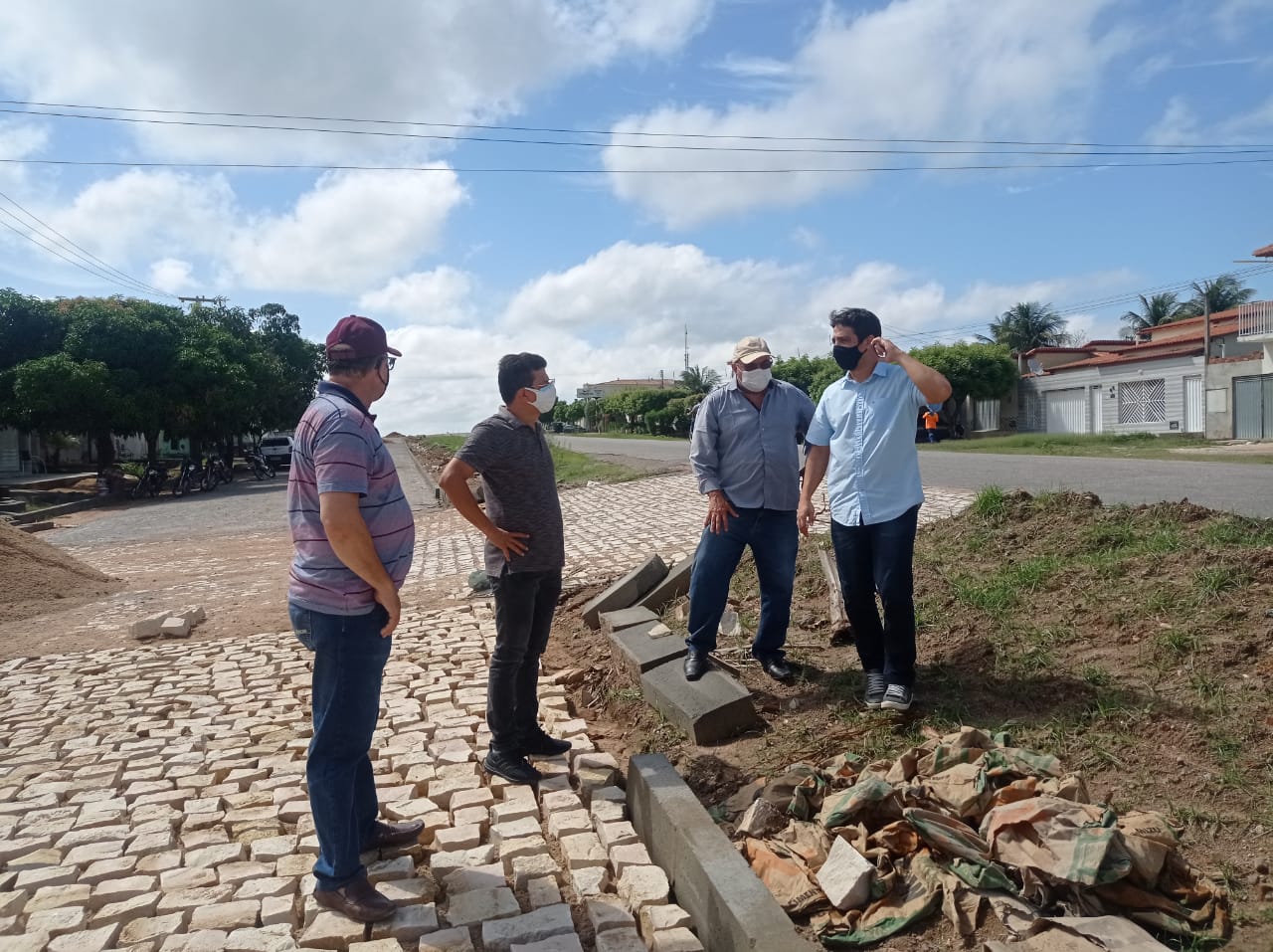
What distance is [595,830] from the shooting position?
11.6 feet

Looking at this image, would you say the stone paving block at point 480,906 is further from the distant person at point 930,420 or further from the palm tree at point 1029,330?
the palm tree at point 1029,330

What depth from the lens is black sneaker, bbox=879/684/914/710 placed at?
403cm

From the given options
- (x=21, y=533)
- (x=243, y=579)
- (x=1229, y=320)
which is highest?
(x=1229, y=320)

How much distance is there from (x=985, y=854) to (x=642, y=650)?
2758 millimetres

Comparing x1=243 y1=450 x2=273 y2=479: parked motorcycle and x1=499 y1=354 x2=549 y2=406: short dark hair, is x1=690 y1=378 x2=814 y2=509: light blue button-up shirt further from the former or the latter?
x1=243 y1=450 x2=273 y2=479: parked motorcycle

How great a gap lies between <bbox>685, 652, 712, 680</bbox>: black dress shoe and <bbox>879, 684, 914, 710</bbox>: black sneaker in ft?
3.07

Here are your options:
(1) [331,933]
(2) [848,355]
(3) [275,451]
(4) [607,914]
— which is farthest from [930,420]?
(3) [275,451]

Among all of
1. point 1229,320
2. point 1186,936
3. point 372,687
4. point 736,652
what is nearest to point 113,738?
point 372,687

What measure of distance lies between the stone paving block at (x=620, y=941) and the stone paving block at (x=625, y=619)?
3162 mm

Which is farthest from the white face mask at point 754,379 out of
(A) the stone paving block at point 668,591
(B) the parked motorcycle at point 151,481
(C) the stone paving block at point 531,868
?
(B) the parked motorcycle at point 151,481

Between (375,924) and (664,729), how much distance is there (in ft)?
6.17

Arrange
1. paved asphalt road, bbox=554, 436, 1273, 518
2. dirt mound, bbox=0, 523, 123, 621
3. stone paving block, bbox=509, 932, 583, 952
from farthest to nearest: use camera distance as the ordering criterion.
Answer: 1. paved asphalt road, bbox=554, 436, 1273, 518
2. dirt mound, bbox=0, 523, 123, 621
3. stone paving block, bbox=509, 932, 583, 952

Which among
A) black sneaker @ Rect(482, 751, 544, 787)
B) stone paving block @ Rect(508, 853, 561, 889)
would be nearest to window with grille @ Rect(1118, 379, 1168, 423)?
black sneaker @ Rect(482, 751, 544, 787)

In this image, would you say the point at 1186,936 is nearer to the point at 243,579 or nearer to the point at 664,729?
the point at 664,729
